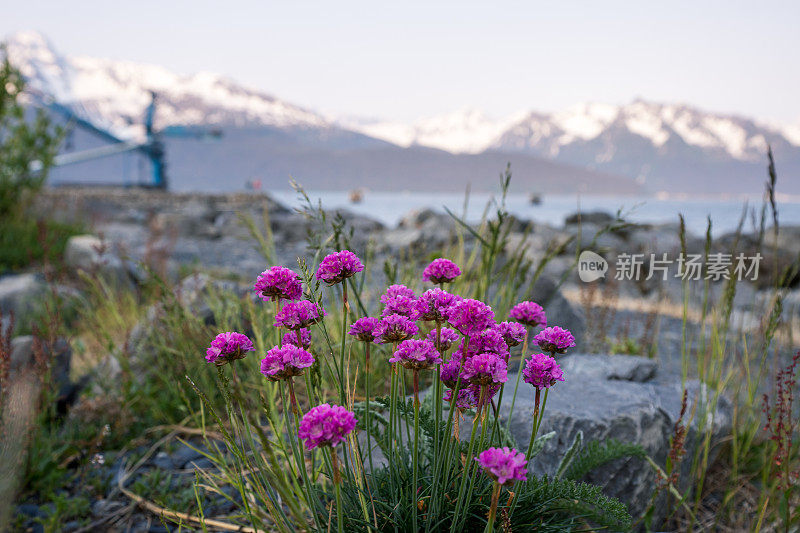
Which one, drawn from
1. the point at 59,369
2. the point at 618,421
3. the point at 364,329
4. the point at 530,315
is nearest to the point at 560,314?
the point at 618,421

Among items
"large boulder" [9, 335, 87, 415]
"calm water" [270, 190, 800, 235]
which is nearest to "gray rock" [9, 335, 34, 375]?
"large boulder" [9, 335, 87, 415]

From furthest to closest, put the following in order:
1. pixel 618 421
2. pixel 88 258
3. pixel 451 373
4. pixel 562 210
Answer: pixel 562 210, pixel 88 258, pixel 618 421, pixel 451 373

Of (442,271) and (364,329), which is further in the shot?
(442,271)

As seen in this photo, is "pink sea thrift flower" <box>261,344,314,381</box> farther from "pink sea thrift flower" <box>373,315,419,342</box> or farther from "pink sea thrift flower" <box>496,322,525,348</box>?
"pink sea thrift flower" <box>496,322,525,348</box>

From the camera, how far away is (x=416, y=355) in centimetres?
91

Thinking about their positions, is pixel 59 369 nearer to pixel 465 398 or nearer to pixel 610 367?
pixel 465 398

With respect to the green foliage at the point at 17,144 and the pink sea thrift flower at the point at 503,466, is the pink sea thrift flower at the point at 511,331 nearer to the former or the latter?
the pink sea thrift flower at the point at 503,466

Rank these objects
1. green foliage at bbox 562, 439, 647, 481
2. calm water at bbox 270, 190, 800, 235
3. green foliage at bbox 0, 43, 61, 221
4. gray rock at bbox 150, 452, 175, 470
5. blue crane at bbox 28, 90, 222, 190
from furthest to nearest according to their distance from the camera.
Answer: blue crane at bbox 28, 90, 222, 190
green foliage at bbox 0, 43, 61, 221
gray rock at bbox 150, 452, 175, 470
calm water at bbox 270, 190, 800, 235
green foliage at bbox 562, 439, 647, 481

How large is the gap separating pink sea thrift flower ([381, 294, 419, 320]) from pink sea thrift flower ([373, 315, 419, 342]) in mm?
53

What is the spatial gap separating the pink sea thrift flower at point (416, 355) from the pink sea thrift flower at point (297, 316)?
0.21 m

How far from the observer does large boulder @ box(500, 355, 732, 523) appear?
5.77 ft

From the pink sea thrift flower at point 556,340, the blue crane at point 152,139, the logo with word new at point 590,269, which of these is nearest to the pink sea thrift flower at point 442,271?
the pink sea thrift flower at point 556,340

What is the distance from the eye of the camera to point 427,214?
16781 millimetres

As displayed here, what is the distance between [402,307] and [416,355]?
0.16 m
